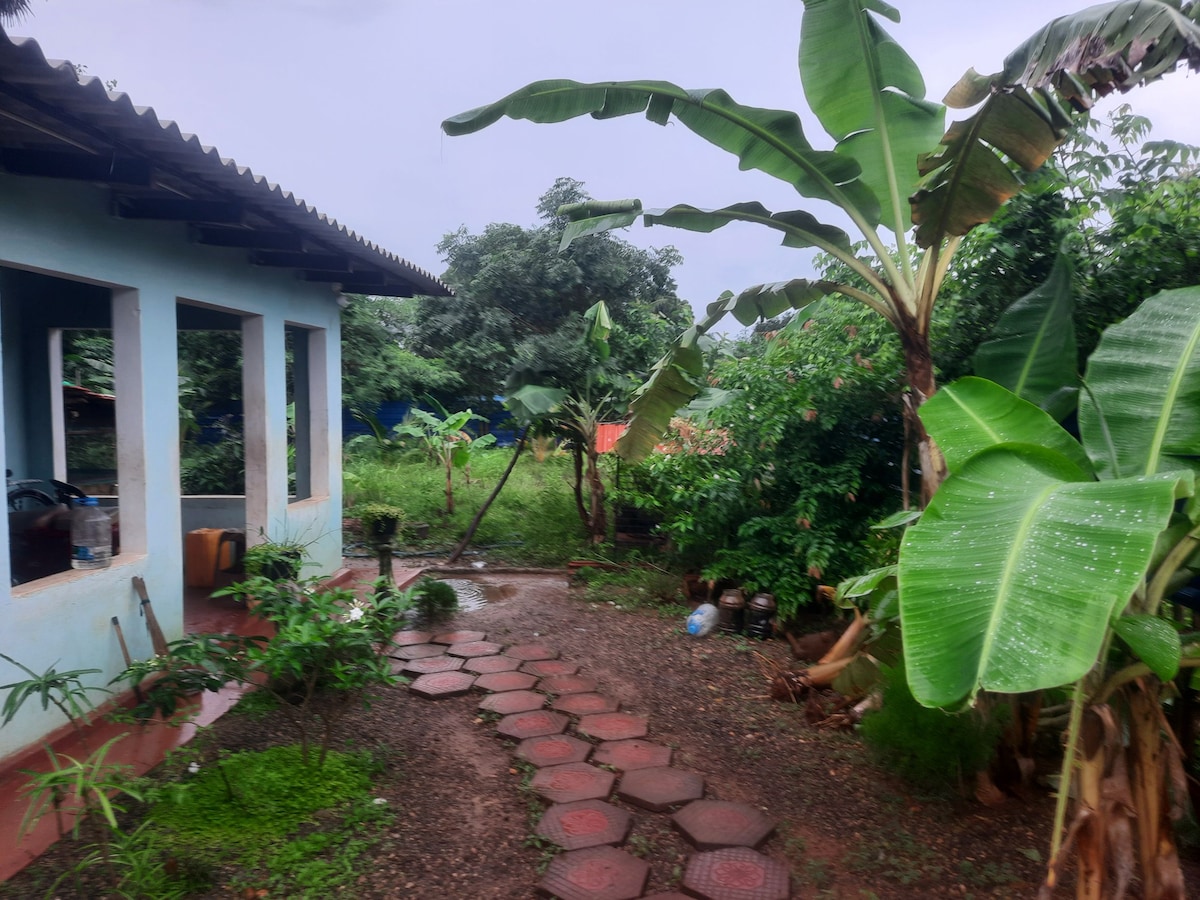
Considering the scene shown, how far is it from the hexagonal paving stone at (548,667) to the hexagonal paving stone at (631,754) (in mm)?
1106

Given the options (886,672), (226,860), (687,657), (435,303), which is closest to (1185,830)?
(886,672)

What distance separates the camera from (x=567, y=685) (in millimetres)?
4676

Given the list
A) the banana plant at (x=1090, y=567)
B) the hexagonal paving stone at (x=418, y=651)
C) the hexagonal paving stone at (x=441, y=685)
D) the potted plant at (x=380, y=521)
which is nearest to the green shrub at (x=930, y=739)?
the banana plant at (x=1090, y=567)

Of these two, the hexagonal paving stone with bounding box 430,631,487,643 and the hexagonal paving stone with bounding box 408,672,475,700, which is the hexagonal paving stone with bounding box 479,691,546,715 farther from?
the hexagonal paving stone with bounding box 430,631,487,643

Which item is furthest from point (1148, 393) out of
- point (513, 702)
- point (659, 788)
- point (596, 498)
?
point (596, 498)

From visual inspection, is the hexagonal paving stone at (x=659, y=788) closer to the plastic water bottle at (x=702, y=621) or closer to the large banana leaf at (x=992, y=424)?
the large banana leaf at (x=992, y=424)

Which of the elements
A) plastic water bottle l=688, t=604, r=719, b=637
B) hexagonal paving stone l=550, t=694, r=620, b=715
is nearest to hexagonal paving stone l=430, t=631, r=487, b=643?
hexagonal paving stone l=550, t=694, r=620, b=715

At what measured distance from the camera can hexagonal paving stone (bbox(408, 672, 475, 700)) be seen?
4445mm

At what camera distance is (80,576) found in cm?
374

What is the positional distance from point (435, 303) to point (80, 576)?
1555 cm

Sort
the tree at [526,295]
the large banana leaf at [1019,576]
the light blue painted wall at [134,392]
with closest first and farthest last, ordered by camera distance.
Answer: the large banana leaf at [1019,576], the light blue painted wall at [134,392], the tree at [526,295]

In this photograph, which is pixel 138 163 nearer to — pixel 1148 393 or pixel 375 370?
pixel 1148 393

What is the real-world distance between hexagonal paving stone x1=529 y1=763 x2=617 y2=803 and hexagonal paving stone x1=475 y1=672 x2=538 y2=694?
42.2 inches

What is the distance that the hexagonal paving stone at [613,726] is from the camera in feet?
12.9
